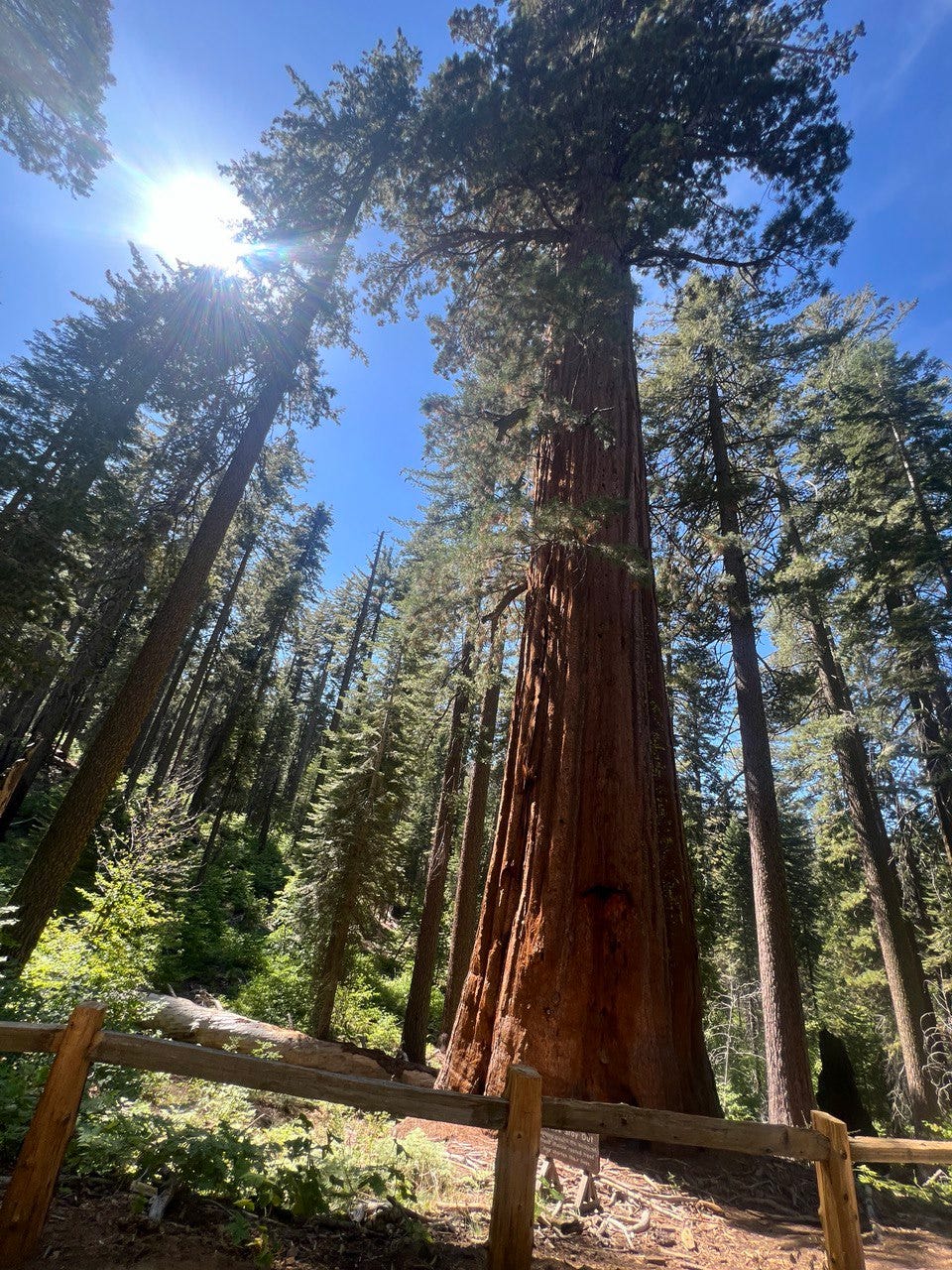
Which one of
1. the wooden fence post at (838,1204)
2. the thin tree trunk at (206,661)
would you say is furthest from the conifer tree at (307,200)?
the thin tree trunk at (206,661)

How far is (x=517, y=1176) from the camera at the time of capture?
2617 millimetres

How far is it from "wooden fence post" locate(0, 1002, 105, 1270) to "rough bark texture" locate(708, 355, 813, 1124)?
817cm

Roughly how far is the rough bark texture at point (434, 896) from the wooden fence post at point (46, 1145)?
8447 millimetres

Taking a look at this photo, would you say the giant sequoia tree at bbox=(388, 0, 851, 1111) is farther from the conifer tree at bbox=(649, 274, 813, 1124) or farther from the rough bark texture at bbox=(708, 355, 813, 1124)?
the rough bark texture at bbox=(708, 355, 813, 1124)

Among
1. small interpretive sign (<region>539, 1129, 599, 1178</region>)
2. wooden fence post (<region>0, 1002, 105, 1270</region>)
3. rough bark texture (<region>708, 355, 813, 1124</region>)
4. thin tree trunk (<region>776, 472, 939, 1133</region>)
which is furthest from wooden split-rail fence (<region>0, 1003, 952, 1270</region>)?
thin tree trunk (<region>776, 472, 939, 1133</region>)

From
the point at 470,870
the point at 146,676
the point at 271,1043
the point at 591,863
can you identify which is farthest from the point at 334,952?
the point at 591,863

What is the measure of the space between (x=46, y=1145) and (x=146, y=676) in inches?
262

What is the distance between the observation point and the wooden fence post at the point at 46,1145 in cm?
235

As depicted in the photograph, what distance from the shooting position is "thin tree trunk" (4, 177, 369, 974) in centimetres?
685

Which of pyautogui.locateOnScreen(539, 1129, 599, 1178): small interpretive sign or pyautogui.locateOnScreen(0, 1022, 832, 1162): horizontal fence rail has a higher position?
pyautogui.locateOnScreen(0, 1022, 832, 1162): horizontal fence rail

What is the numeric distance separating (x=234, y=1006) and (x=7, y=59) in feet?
64.1

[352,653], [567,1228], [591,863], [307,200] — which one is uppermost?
[352,653]

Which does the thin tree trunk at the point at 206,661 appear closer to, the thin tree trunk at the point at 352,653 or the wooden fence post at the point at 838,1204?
the thin tree trunk at the point at 352,653

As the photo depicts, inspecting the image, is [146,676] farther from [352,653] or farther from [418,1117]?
[352,653]
